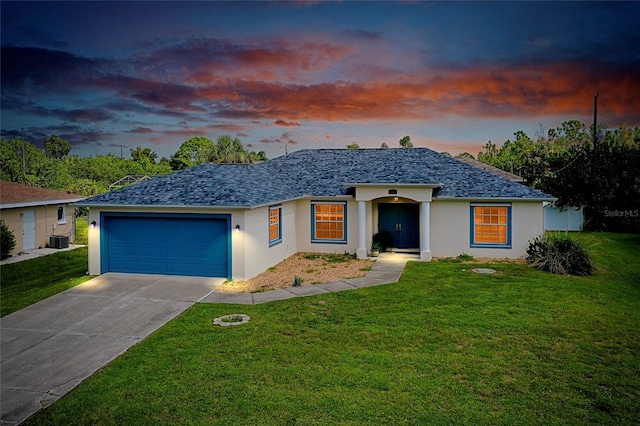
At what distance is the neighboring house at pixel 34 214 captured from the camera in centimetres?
1975

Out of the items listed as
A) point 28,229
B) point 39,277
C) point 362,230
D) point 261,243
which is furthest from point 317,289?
point 28,229

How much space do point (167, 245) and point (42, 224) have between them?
37.7 ft

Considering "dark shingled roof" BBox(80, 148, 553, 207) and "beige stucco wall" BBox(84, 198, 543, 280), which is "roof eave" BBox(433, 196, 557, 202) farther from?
"beige stucco wall" BBox(84, 198, 543, 280)

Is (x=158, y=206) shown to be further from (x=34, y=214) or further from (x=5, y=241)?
(x=34, y=214)

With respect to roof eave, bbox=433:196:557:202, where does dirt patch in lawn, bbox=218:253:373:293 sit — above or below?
below

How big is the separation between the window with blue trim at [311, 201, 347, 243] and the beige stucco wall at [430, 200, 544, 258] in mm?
3826

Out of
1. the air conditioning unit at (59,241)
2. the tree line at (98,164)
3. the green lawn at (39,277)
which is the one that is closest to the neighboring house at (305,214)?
the green lawn at (39,277)

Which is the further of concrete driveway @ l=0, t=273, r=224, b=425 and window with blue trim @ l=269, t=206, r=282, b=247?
window with blue trim @ l=269, t=206, r=282, b=247

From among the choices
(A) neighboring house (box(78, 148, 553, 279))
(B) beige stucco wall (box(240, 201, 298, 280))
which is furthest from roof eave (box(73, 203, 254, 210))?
(B) beige stucco wall (box(240, 201, 298, 280))

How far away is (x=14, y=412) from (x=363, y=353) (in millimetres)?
5484

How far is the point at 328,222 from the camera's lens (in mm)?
19031

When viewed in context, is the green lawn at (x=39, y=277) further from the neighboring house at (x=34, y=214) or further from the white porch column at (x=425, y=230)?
the white porch column at (x=425, y=230)

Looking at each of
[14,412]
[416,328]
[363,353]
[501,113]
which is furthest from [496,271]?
[501,113]

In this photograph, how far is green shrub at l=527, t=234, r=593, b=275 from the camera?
14.8 metres
